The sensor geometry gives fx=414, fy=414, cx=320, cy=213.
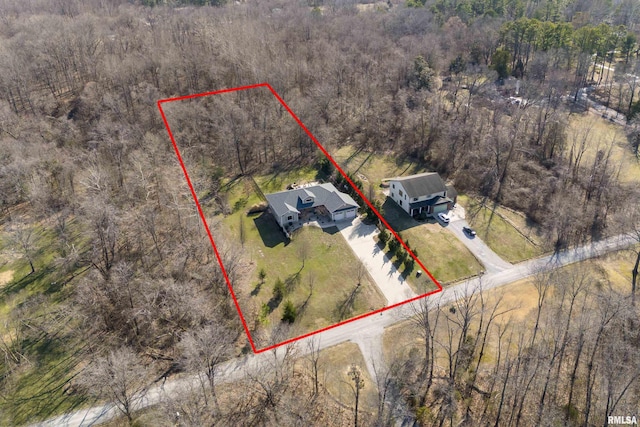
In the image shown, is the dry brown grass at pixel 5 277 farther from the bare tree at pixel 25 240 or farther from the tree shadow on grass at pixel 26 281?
the bare tree at pixel 25 240

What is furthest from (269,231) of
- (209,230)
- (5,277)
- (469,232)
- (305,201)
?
(5,277)

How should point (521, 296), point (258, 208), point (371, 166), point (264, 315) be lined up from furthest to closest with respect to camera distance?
point (371, 166) → point (258, 208) → point (521, 296) → point (264, 315)

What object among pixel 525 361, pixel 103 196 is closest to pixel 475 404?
pixel 525 361

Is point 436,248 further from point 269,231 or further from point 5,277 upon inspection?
point 5,277

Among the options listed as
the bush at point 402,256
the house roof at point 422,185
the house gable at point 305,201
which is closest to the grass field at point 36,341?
the house gable at point 305,201

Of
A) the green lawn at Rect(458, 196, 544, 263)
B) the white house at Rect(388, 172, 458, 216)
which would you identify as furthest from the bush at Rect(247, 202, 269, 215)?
the green lawn at Rect(458, 196, 544, 263)

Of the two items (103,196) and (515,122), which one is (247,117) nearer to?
(103,196)
